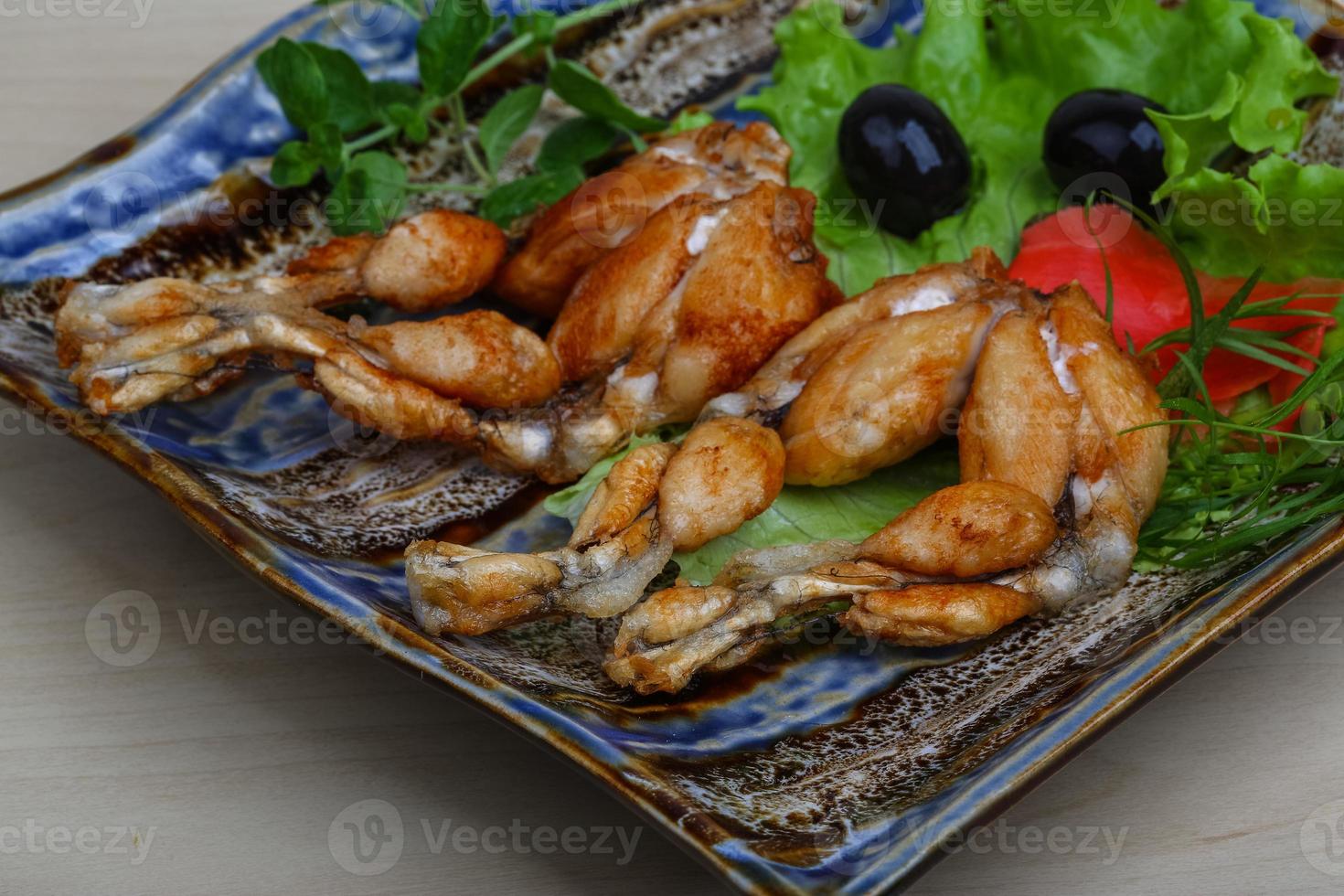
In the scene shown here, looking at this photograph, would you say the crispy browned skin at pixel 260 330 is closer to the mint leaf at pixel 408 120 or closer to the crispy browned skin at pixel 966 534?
the mint leaf at pixel 408 120

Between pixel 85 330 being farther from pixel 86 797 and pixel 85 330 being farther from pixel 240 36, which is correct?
pixel 240 36

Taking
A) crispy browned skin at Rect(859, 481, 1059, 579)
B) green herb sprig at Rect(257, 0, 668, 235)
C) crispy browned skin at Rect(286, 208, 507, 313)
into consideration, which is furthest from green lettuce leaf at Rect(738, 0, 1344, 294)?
crispy browned skin at Rect(859, 481, 1059, 579)

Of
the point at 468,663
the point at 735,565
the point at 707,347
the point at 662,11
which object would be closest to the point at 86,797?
the point at 468,663

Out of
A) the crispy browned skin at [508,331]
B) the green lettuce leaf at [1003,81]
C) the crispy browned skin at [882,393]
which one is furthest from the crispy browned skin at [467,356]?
the green lettuce leaf at [1003,81]

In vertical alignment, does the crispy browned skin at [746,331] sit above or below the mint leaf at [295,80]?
below

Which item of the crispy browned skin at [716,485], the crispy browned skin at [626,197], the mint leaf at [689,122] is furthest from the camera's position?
the mint leaf at [689,122]

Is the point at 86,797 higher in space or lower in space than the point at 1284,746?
higher
